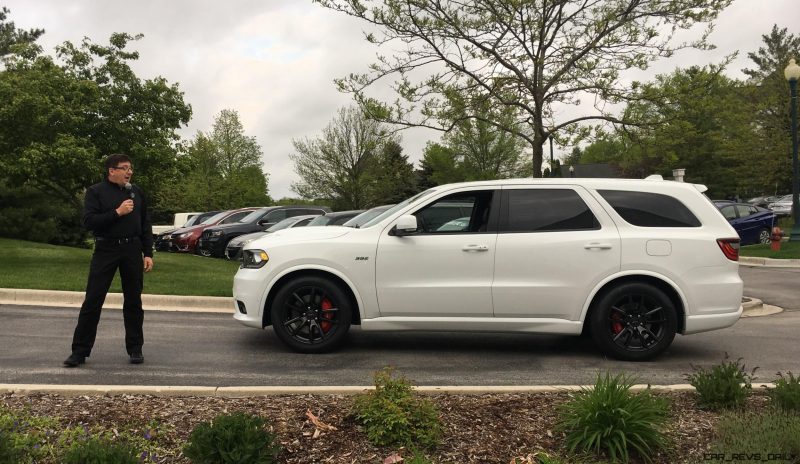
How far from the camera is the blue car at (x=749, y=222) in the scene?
1977 cm

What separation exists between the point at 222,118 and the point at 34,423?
54016 mm

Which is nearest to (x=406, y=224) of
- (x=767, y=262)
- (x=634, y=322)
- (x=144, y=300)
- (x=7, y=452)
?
(x=634, y=322)

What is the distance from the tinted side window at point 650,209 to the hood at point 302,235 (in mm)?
2651

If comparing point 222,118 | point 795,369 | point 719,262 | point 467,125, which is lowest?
point 795,369

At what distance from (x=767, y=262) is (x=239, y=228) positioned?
1449 centimetres

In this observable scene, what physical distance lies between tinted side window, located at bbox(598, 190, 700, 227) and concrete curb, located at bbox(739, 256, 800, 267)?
11.1 m

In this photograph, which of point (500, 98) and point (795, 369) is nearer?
point (795, 369)

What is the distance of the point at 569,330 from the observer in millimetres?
5844

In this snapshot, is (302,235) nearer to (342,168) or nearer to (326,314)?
(326,314)

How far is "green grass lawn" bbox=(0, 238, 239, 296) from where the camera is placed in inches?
386

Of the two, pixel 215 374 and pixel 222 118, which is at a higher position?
pixel 222 118

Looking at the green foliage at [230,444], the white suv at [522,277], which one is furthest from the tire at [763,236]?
the green foliage at [230,444]

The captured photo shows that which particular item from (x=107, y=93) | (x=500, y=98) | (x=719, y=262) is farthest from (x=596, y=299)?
(x=107, y=93)

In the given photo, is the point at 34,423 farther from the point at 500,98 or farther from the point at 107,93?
the point at 107,93
